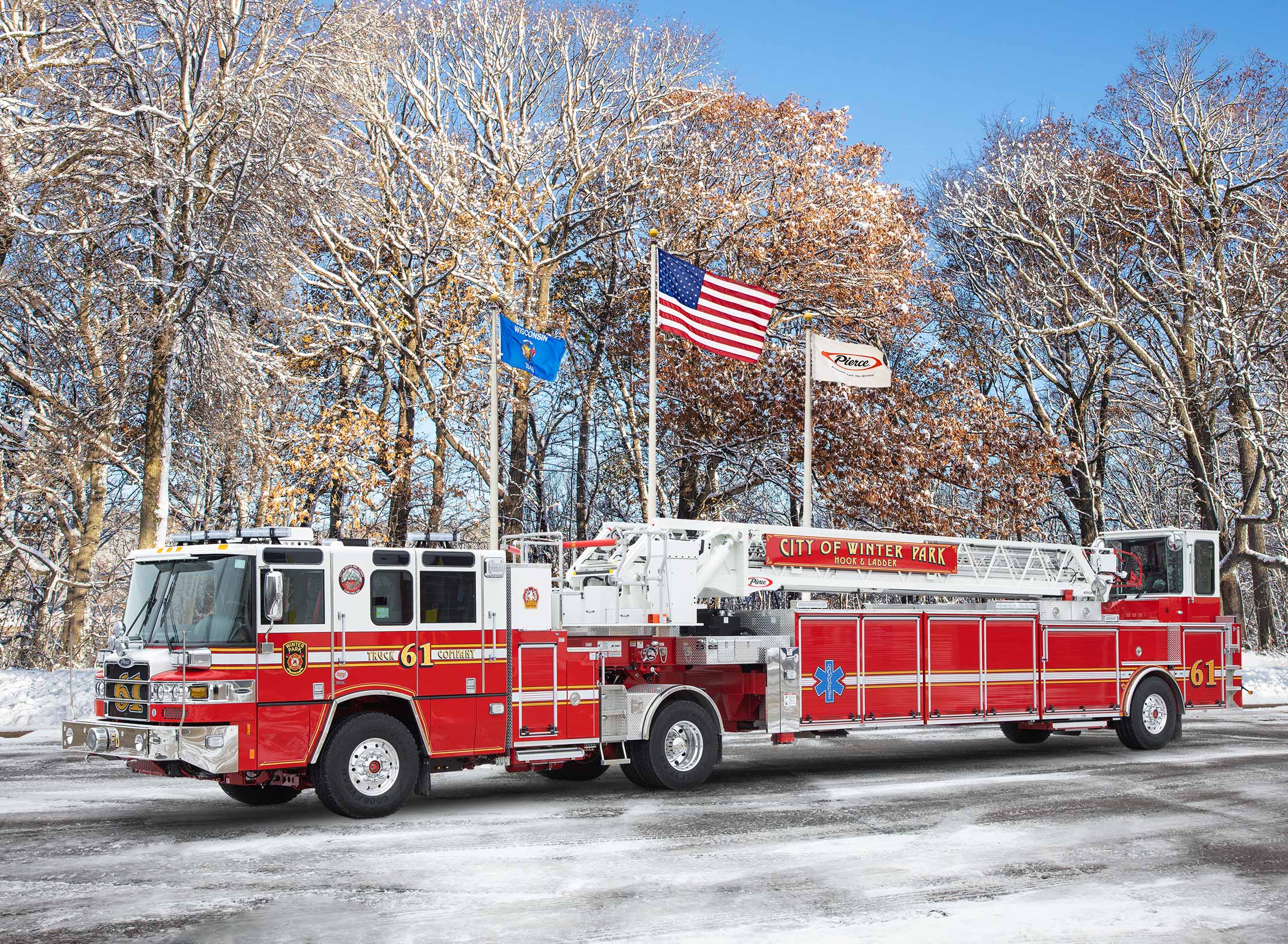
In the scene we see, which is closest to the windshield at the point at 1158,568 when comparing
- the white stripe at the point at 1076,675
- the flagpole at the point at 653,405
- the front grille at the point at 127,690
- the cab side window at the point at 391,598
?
the white stripe at the point at 1076,675

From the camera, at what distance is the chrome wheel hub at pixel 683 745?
13508 millimetres

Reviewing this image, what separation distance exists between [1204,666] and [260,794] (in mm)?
13506

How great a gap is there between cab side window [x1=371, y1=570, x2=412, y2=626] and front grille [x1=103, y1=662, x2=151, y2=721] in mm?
2017

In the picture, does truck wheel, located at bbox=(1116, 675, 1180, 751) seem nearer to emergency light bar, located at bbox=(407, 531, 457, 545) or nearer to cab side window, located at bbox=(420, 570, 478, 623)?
cab side window, located at bbox=(420, 570, 478, 623)

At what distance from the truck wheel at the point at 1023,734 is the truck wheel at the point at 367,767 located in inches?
408

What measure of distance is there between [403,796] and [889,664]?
6.52 metres

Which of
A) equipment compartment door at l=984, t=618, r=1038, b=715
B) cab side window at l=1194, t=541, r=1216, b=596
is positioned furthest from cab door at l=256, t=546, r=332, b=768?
cab side window at l=1194, t=541, r=1216, b=596

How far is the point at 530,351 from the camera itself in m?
20.9

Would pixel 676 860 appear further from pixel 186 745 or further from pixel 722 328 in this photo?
pixel 722 328

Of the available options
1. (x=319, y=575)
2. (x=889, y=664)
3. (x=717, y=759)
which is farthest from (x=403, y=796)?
(x=889, y=664)

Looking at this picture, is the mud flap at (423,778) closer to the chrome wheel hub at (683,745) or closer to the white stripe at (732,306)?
the chrome wheel hub at (683,745)

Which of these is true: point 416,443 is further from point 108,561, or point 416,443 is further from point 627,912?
point 627,912

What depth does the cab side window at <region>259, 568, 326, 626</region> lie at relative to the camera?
1093 centimetres

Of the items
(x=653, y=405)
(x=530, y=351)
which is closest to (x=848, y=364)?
(x=653, y=405)
